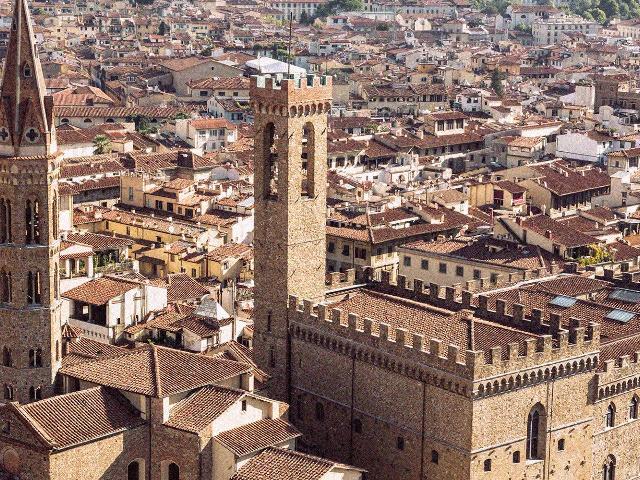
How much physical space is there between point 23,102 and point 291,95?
9274 mm

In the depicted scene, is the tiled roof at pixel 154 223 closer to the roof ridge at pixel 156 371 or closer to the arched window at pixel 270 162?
the arched window at pixel 270 162

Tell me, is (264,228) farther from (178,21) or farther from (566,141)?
(178,21)

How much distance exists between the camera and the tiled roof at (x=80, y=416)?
37.3m

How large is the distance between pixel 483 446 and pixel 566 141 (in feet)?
213

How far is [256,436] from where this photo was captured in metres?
39.1

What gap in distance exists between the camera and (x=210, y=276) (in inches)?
2603

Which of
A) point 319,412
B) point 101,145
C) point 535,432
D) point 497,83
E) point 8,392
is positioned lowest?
point 319,412

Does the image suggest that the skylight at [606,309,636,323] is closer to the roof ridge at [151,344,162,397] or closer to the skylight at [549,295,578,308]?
the skylight at [549,295,578,308]

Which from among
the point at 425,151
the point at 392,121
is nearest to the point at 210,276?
the point at 425,151

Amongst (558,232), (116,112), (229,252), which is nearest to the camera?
(229,252)

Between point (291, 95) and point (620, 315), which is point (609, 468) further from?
point (291, 95)

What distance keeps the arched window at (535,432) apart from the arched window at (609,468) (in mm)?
4082

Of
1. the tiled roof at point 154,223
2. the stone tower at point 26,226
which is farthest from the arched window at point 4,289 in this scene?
the tiled roof at point 154,223

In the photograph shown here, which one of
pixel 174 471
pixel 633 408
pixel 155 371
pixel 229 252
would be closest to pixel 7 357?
pixel 155 371
